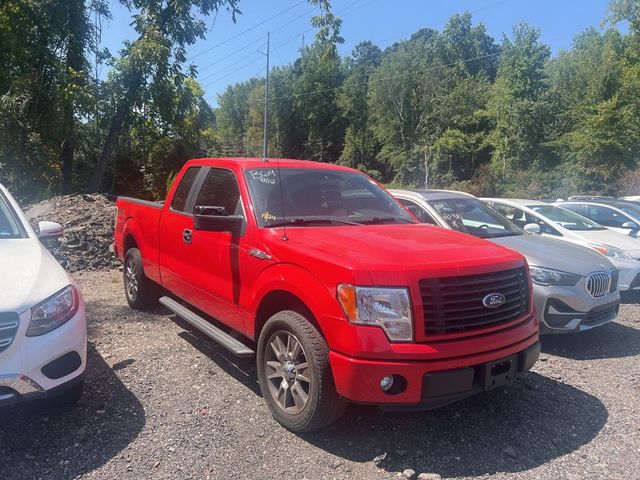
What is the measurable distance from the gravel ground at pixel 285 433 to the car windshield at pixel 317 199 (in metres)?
1.51

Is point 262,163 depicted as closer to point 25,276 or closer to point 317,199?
point 317,199

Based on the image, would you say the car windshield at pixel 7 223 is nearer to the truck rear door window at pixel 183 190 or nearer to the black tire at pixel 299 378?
the truck rear door window at pixel 183 190

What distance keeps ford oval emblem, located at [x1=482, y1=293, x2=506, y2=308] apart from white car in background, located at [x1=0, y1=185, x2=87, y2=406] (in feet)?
9.06

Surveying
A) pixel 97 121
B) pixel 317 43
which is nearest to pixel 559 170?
pixel 97 121

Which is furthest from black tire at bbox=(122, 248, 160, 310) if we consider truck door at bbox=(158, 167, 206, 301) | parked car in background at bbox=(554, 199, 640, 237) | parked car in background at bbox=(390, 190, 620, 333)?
parked car in background at bbox=(554, 199, 640, 237)

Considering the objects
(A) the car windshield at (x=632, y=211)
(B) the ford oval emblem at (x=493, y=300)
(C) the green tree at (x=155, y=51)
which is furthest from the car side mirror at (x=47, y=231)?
(C) the green tree at (x=155, y=51)

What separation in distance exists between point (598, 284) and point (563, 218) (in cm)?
337

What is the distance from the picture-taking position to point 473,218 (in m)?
6.89

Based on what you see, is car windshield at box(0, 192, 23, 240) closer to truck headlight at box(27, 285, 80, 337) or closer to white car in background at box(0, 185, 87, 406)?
white car in background at box(0, 185, 87, 406)

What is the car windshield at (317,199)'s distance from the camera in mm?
4195

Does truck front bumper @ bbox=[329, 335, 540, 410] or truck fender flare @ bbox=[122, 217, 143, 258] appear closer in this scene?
truck front bumper @ bbox=[329, 335, 540, 410]

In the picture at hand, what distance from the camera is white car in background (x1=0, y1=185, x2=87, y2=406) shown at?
3.12 metres

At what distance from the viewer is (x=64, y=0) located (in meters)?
17.5

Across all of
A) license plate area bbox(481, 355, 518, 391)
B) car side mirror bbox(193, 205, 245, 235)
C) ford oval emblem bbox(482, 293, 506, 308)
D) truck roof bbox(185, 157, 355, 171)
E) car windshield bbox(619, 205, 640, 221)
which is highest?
truck roof bbox(185, 157, 355, 171)
